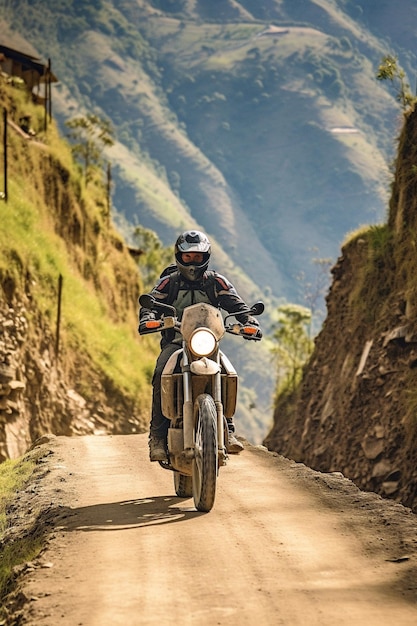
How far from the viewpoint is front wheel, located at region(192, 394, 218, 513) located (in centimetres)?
941

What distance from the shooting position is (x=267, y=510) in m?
9.89

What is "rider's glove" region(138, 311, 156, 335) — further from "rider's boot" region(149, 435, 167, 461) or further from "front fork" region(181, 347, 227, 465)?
"rider's boot" region(149, 435, 167, 461)

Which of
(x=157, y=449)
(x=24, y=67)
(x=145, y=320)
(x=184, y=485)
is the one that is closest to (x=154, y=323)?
(x=145, y=320)

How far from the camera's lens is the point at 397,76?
82.2 feet

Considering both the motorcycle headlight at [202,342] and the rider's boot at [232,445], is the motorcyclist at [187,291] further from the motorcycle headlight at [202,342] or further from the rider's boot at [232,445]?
the motorcycle headlight at [202,342]

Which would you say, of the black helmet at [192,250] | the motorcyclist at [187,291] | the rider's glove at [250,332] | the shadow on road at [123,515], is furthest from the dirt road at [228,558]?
the black helmet at [192,250]

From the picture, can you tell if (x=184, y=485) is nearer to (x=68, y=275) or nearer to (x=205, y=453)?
(x=205, y=453)

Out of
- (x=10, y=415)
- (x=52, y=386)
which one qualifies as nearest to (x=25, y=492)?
(x=10, y=415)

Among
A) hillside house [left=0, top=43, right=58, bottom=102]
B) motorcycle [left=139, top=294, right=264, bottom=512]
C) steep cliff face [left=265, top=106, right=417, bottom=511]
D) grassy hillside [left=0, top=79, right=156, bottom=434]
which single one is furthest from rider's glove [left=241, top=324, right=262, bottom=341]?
hillside house [left=0, top=43, right=58, bottom=102]

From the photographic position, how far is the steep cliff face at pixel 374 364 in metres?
18.0

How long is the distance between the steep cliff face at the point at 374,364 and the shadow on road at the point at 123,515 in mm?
6494

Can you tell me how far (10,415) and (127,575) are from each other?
59.4ft

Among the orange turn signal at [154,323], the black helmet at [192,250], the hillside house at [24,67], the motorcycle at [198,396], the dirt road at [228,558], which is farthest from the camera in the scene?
the hillside house at [24,67]

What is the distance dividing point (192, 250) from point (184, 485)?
98.4 inches
